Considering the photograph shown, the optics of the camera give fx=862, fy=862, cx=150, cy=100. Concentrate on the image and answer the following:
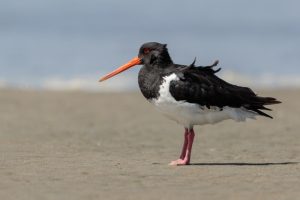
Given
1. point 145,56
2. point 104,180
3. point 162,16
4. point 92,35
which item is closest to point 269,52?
point 92,35

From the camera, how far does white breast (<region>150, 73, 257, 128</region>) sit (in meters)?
10.5

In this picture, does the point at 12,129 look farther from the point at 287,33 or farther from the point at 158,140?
the point at 287,33

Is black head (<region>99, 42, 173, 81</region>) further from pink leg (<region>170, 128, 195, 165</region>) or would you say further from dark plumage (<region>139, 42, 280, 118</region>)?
pink leg (<region>170, 128, 195, 165</region>)

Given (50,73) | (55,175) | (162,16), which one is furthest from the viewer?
(162,16)

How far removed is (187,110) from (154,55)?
0.95m

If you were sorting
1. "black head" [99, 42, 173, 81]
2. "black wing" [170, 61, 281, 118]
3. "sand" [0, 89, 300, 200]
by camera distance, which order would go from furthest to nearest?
"black head" [99, 42, 173, 81] < "black wing" [170, 61, 281, 118] < "sand" [0, 89, 300, 200]

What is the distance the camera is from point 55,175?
371 inches

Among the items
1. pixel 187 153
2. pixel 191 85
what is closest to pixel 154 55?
pixel 191 85

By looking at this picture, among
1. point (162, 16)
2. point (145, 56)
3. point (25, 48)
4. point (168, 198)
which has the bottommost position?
point (168, 198)

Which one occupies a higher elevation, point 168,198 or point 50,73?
point 50,73

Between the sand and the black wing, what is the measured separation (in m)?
0.77

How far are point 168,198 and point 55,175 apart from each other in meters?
1.76

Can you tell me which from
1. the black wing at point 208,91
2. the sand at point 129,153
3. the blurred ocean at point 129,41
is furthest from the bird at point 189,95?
the blurred ocean at point 129,41

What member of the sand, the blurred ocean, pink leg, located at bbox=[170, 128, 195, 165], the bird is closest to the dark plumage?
the bird
